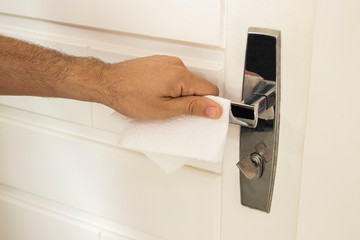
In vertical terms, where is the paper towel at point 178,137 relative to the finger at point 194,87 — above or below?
below

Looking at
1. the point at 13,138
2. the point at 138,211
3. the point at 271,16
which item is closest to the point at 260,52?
the point at 271,16

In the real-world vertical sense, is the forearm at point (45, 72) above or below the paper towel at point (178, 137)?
above

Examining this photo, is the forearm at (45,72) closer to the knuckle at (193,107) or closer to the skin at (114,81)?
the skin at (114,81)

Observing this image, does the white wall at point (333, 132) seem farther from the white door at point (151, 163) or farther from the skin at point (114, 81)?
the skin at point (114, 81)

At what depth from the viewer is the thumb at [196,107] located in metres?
0.67

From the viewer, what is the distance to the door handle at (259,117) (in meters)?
0.66

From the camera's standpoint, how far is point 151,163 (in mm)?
858

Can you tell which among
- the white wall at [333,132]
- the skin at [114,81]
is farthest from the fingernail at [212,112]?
the white wall at [333,132]

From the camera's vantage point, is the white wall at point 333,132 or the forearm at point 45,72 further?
the forearm at point 45,72

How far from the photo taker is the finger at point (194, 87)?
2.26 feet

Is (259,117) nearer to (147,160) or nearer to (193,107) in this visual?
(193,107)

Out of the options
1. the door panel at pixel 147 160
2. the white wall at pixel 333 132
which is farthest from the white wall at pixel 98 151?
the white wall at pixel 333 132

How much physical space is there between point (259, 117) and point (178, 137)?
104 mm

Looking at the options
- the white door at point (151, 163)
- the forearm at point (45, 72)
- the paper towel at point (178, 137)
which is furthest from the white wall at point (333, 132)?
the forearm at point (45, 72)
